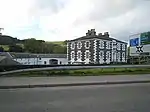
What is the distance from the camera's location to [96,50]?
112 metres

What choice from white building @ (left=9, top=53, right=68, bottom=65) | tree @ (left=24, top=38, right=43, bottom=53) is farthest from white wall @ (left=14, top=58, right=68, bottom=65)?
tree @ (left=24, top=38, right=43, bottom=53)

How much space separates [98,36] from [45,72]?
88.8m

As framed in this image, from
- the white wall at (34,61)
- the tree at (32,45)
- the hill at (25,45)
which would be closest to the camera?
the white wall at (34,61)

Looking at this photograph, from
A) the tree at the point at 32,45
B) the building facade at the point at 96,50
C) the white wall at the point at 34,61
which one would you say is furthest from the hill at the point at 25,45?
the white wall at the point at 34,61

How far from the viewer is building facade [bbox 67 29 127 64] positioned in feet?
365

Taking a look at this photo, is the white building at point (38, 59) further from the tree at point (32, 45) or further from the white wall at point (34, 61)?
the tree at point (32, 45)

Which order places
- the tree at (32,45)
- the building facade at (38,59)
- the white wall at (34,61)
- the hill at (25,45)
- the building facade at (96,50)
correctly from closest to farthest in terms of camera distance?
the white wall at (34,61) → the building facade at (38,59) → the building facade at (96,50) → the hill at (25,45) → the tree at (32,45)

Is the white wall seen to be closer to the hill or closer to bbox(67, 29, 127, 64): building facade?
bbox(67, 29, 127, 64): building facade

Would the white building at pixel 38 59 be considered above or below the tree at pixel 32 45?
below

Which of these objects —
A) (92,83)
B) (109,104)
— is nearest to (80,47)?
(92,83)

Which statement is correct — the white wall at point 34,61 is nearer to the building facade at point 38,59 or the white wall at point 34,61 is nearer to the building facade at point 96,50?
the building facade at point 38,59

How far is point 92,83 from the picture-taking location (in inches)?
720

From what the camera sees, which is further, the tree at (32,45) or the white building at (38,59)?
the tree at (32,45)

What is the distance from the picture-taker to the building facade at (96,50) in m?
111
